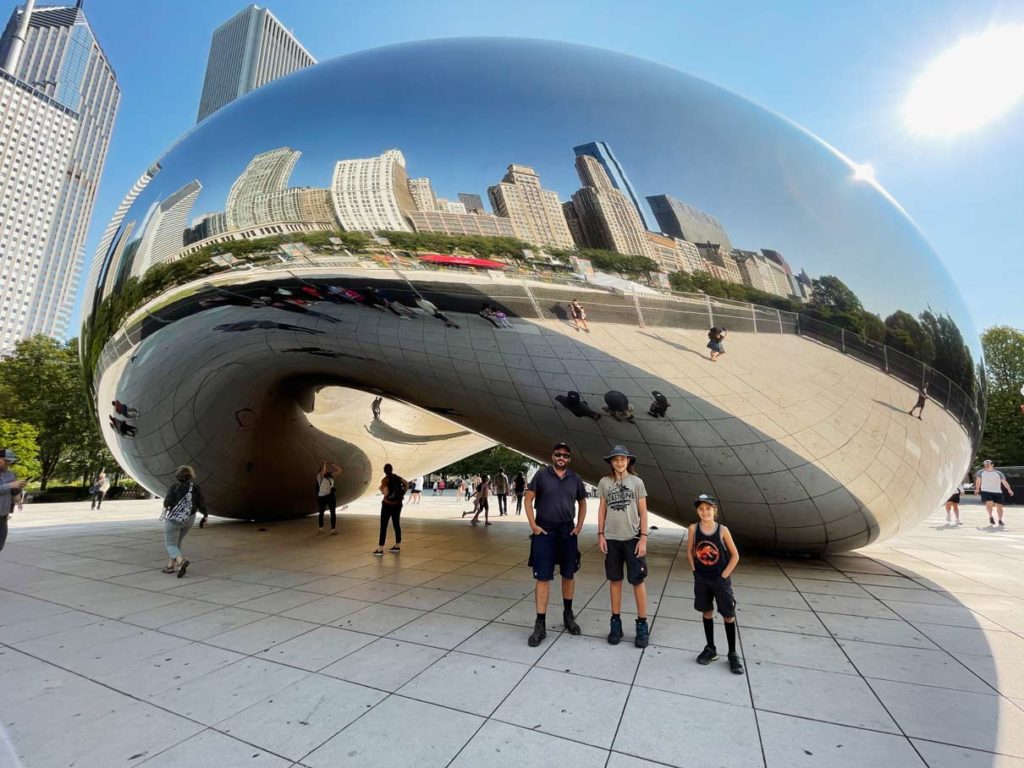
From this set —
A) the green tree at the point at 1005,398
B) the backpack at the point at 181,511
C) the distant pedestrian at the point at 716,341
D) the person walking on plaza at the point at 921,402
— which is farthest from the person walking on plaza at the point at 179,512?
the green tree at the point at 1005,398

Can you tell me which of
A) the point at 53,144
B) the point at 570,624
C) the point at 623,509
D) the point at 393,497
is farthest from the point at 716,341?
the point at 53,144

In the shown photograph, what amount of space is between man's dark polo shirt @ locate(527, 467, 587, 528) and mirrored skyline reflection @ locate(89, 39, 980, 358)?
2.43 m

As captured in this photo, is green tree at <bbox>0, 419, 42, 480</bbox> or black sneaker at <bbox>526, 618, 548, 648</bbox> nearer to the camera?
black sneaker at <bbox>526, 618, 548, 648</bbox>

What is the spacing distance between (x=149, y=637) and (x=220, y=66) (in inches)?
9279

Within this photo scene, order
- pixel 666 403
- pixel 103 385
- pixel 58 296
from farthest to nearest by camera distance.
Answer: pixel 58 296 → pixel 103 385 → pixel 666 403

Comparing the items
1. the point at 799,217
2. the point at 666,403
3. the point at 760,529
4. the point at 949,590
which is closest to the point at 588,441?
the point at 666,403

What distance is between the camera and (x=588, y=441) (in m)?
5.25

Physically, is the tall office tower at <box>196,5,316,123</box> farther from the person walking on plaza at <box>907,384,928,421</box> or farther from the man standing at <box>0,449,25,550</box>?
the person walking on plaza at <box>907,384,928,421</box>

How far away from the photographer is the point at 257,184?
16.5ft

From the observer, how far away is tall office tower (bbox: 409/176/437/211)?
15.2 feet

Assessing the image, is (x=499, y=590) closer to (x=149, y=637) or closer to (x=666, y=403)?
(x=666, y=403)

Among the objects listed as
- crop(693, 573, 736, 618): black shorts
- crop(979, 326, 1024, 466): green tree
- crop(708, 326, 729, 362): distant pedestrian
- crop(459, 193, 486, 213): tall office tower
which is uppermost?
crop(979, 326, 1024, 466): green tree

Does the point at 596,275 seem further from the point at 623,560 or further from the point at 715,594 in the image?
the point at 715,594

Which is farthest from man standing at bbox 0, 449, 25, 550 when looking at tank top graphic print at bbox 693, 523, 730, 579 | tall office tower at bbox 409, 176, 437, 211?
tank top graphic print at bbox 693, 523, 730, 579
